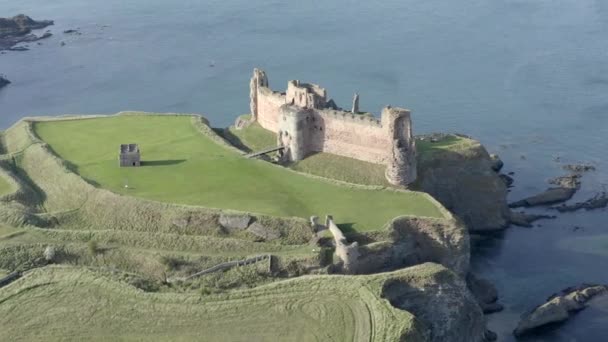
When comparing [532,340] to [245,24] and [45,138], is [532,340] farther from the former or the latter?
[245,24]

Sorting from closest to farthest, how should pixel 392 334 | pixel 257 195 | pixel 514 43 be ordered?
pixel 392 334, pixel 257 195, pixel 514 43

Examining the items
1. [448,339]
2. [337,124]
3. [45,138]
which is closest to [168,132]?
[45,138]

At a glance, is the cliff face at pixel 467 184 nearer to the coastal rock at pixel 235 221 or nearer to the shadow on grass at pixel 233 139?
the shadow on grass at pixel 233 139

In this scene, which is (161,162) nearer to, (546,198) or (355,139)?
(355,139)

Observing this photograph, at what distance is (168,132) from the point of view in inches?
3204

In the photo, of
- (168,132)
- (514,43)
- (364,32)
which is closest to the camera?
(168,132)

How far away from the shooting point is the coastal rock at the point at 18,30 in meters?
149

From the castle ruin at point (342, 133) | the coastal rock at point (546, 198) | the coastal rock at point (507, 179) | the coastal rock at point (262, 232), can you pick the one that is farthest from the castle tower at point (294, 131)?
the coastal rock at point (507, 179)

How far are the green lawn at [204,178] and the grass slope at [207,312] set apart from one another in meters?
8.87

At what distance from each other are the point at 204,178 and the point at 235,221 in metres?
9.33

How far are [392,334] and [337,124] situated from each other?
3042cm

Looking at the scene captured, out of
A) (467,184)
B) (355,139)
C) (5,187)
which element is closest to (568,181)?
(467,184)

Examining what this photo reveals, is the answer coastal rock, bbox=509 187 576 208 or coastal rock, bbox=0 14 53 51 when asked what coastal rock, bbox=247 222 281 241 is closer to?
coastal rock, bbox=509 187 576 208

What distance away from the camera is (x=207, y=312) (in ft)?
171
